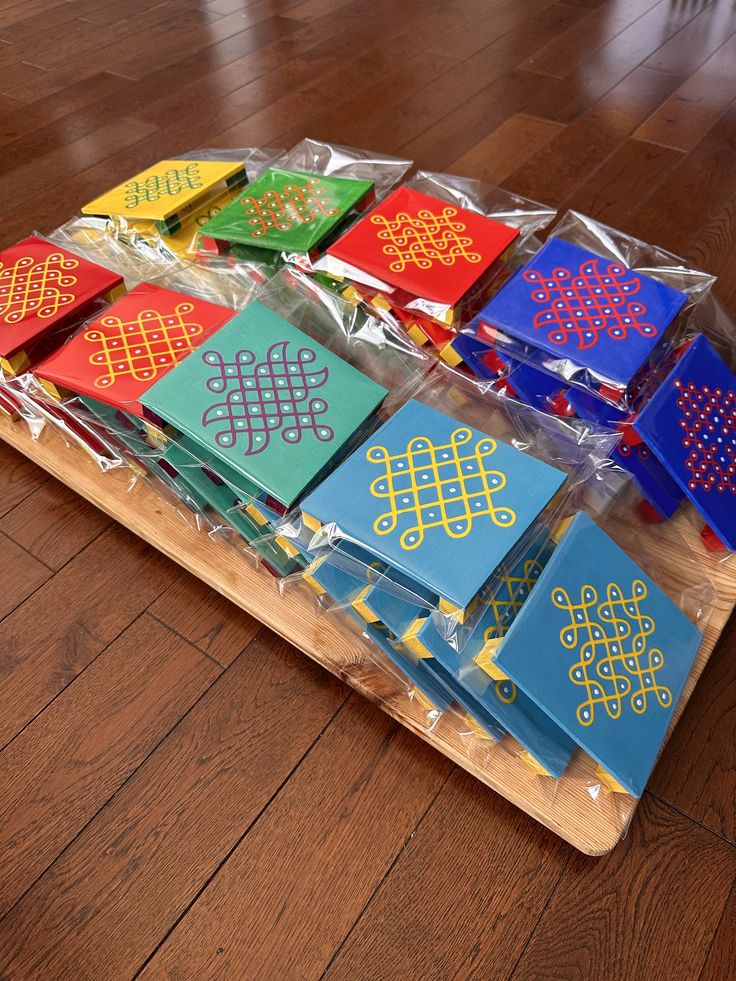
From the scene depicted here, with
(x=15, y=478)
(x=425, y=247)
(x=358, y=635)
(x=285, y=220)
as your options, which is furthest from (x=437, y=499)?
(x=15, y=478)

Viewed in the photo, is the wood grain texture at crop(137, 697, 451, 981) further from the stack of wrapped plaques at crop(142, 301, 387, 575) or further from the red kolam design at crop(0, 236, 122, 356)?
the red kolam design at crop(0, 236, 122, 356)

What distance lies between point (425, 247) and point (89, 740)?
73 centimetres

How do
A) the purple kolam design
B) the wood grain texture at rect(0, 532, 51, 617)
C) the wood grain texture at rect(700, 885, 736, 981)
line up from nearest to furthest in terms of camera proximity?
the wood grain texture at rect(700, 885, 736, 981), the purple kolam design, the wood grain texture at rect(0, 532, 51, 617)

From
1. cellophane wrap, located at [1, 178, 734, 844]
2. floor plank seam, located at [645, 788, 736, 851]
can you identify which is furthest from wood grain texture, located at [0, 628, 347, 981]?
floor plank seam, located at [645, 788, 736, 851]

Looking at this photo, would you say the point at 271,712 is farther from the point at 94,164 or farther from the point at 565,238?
the point at 94,164

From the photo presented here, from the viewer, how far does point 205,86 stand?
1.89m

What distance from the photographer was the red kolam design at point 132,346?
84 cm

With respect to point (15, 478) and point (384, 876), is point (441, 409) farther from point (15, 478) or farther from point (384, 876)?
point (15, 478)

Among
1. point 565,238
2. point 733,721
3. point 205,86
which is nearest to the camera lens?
point 733,721

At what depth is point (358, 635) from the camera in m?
0.82

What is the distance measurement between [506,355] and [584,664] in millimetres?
398

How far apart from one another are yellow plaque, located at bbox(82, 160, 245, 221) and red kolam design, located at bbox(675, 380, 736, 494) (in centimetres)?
76

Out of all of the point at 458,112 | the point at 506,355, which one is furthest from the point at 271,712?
the point at 458,112

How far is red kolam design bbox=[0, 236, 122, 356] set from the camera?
36.4 inches
